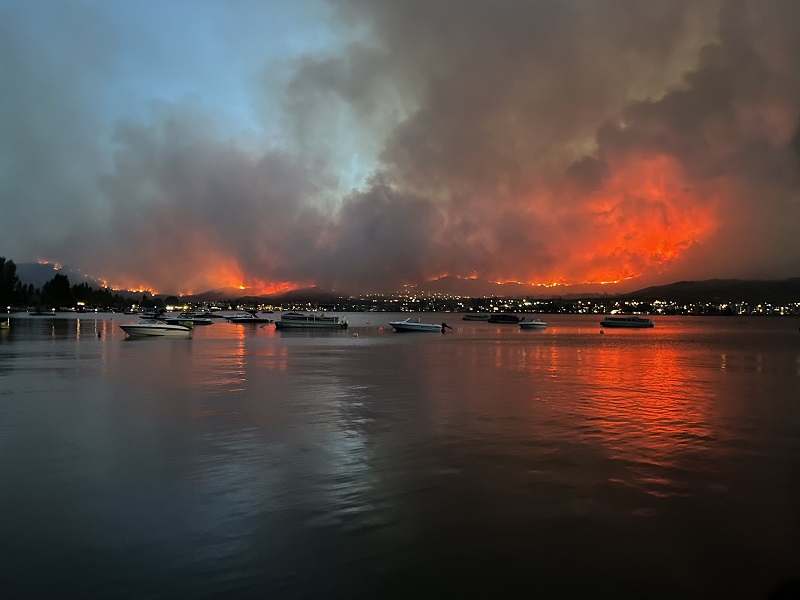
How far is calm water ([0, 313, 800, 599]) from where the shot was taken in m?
6.35

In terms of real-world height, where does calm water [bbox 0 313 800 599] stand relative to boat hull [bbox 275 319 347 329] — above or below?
below

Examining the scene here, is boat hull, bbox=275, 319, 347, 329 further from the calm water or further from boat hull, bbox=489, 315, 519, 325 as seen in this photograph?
the calm water

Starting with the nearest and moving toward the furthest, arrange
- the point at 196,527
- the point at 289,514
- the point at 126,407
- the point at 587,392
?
the point at 196,527, the point at 289,514, the point at 126,407, the point at 587,392

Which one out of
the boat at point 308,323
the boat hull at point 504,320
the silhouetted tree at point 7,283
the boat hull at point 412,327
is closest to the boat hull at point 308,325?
the boat at point 308,323

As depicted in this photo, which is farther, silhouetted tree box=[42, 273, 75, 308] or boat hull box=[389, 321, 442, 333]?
silhouetted tree box=[42, 273, 75, 308]

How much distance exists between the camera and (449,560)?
6680 millimetres

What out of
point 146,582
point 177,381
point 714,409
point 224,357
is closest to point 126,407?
point 177,381

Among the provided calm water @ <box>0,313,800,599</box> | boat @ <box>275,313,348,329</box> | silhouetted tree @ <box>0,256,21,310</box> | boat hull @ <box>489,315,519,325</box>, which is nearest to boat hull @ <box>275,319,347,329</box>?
boat @ <box>275,313,348,329</box>

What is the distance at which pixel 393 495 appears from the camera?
29.5ft

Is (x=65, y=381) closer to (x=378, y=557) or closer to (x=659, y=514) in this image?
(x=378, y=557)

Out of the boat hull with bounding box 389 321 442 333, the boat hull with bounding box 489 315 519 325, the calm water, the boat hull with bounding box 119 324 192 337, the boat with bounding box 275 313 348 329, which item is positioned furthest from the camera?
the boat hull with bounding box 489 315 519 325

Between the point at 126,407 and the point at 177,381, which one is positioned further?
the point at 177,381

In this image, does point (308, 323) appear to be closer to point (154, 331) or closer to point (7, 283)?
point (154, 331)

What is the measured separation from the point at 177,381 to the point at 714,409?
63.9 feet
